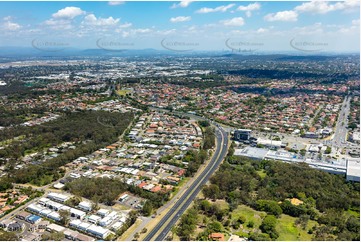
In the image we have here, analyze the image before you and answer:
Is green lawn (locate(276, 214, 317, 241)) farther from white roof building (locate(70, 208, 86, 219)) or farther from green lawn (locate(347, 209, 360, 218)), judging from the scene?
white roof building (locate(70, 208, 86, 219))

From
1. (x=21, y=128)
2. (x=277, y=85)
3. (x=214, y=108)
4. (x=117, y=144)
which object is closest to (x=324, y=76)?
(x=277, y=85)

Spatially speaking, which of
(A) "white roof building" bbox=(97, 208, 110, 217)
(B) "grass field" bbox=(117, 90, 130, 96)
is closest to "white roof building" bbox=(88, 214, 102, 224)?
(A) "white roof building" bbox=(97, 208, 110, 217)

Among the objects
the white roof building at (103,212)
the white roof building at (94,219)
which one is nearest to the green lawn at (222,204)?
the white roof building at (103,212)

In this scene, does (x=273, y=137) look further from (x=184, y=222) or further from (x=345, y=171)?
(x=184, y=222)

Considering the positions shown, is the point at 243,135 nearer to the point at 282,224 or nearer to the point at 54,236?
the point at 282,224

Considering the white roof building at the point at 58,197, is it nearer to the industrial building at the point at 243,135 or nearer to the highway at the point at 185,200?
the highway at the point at 185,200
